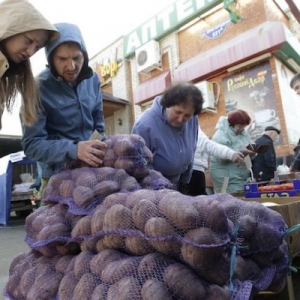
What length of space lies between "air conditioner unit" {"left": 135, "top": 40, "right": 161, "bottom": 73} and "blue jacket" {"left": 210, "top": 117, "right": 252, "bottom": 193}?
21.6 feet

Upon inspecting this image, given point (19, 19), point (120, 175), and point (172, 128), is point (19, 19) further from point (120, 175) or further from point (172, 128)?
point (172, 128)

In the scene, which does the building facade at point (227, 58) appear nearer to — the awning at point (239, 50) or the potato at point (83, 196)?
the awning at point (239, 50)

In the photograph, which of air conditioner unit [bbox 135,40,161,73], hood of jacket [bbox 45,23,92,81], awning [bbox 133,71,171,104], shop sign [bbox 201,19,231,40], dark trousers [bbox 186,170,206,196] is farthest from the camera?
air conditioner unit [bbox 135,40,161,73]

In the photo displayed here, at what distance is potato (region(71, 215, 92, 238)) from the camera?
1196 mm

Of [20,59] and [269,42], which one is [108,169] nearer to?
[20,59]

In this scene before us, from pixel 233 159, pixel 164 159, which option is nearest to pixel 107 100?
pixel 233 159

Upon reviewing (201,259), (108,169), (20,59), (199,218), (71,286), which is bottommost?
(71,286)

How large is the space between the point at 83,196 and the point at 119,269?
0.44 metres

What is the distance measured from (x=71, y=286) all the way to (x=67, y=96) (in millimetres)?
1043

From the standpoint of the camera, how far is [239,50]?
293 inches

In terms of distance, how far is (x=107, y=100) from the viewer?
10.5 m

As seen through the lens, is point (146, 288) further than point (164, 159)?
No

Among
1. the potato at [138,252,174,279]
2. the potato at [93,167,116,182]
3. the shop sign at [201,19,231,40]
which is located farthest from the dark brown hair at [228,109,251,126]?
the shop sign at [201,19,231,40]

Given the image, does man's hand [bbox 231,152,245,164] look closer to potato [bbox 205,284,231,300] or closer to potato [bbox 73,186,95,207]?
potato [bbox 73,186,95,207]
